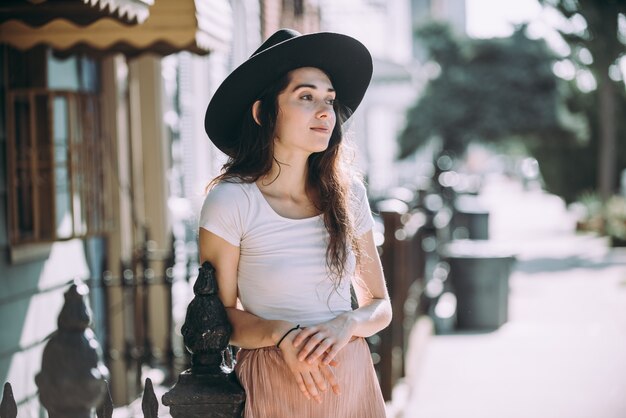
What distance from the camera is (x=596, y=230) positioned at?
834 inches

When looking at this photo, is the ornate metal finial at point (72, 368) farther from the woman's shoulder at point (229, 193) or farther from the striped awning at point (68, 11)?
the striped awning at point (68, 11)

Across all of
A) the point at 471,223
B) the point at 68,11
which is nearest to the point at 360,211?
the point at 68,11

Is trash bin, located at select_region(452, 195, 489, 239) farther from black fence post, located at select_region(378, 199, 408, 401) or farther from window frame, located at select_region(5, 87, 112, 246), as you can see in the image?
window frame, located at select_region(5, 87, 112, 246)

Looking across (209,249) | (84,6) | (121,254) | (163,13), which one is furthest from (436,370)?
(209,249)

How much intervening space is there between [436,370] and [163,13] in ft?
14.3

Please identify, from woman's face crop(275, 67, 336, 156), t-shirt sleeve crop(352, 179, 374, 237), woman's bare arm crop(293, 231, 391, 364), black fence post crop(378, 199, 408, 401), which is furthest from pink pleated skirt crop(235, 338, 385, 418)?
black fence post crop(378, 199, 408, 401)

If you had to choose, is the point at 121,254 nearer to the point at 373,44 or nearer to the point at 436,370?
the point at 436,370

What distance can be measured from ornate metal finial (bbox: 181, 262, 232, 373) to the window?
2497mm

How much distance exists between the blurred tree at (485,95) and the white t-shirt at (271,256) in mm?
24792

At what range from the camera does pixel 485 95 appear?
27125 millimetres

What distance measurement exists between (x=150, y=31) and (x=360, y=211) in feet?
7.91

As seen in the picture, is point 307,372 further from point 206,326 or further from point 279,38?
point 279,38

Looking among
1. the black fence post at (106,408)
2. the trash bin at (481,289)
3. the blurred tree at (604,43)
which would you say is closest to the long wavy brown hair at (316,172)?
the black fence post at (106,408)

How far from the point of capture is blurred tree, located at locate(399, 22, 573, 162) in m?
26.9
